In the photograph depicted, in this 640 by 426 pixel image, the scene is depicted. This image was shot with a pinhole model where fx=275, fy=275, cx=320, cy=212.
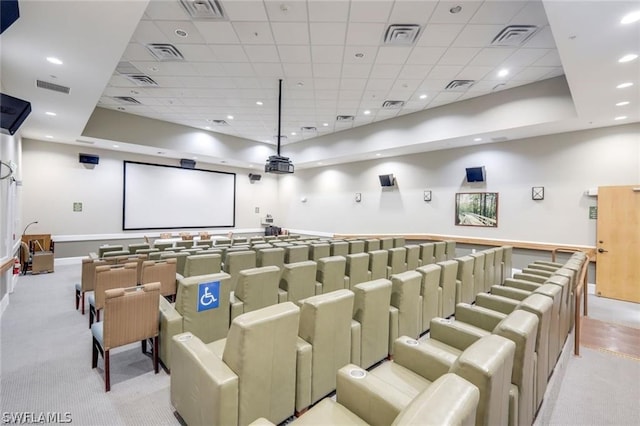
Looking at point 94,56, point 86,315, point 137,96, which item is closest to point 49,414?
point 86,315

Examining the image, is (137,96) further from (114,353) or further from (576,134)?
(576,134)

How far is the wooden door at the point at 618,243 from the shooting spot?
5.28 m

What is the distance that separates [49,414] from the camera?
83.5 inches

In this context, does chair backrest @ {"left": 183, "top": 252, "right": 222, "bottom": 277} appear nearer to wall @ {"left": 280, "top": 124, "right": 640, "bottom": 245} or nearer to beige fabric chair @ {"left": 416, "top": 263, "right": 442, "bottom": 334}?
beige fabric chair @ {"left": 416, "top": 263, "right": 442, "bottom": 334}

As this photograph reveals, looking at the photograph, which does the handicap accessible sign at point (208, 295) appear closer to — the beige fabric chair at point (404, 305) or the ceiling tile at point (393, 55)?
the beige fabric chair at point (404, 305)

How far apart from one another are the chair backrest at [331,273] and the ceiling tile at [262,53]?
3550 millimetres

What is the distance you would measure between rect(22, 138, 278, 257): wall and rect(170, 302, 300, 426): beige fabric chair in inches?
342

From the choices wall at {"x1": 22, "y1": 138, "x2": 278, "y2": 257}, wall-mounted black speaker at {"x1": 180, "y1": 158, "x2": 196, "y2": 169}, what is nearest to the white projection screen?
wall-mounted black speaker at {"x1": 180, "y1": 158, "x2": 196, "y2": 169}

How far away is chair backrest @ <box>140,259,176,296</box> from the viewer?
3.53 metres

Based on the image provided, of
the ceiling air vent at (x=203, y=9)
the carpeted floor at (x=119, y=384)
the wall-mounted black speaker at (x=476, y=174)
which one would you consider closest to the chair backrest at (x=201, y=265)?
the carpeted floor at (x=119, y=384)

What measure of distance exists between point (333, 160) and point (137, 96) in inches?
241

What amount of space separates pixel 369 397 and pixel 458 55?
5297mm

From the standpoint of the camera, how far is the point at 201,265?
12.6 ft

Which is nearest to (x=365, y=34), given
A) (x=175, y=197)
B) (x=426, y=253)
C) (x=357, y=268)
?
(x=357, y=268)
